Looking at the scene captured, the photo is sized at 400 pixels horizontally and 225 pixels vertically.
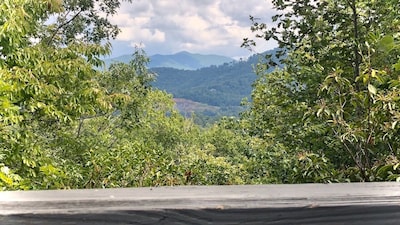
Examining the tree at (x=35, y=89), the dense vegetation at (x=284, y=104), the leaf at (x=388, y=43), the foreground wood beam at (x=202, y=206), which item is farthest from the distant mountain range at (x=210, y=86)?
the foreground wood beam at (x=202, y=206)

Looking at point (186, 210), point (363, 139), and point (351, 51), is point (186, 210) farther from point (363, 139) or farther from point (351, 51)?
point (351, 51)

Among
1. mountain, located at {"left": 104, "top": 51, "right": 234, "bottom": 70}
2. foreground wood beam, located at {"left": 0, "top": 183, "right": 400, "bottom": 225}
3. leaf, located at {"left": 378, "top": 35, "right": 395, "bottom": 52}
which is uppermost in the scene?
mountain, located at {"left": 104, "top": 51, "right": 234, "bottom": 70}

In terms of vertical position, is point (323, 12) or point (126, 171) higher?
point (323, 12)

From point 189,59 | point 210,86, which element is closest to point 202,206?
point 210,86

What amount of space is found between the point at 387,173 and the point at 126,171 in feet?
4.76

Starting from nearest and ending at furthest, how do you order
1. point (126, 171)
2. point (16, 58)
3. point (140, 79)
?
point (126, 171)
point (16, 58)
point (140, 79)

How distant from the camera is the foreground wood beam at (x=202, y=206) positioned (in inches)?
13.7

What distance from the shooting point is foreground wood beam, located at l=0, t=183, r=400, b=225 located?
35cm

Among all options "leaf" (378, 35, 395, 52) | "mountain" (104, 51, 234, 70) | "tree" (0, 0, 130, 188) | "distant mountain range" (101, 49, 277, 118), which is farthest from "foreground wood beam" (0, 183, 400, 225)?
"mountain" (104, 51, 234, 70)

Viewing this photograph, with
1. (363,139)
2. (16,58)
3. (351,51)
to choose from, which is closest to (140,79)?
(16,58)

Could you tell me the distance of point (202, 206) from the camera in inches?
14.1

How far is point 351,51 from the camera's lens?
2.29 metres

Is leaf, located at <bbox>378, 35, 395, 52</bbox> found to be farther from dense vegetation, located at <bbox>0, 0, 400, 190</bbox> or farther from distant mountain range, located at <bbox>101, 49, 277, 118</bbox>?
distant mountain range, located at <bbox>101, 49, 277, 118</bbox>

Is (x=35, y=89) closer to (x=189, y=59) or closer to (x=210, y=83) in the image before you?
A: (x=210, y=83)
